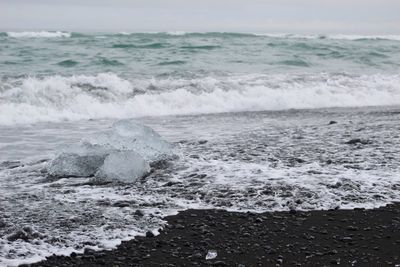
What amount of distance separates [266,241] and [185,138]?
15.1 feet

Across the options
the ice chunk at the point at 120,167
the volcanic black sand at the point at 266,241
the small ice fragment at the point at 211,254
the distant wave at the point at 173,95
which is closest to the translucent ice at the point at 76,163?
the ice chunk at the point at 120,167

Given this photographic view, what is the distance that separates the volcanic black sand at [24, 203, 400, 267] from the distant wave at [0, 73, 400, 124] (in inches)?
277

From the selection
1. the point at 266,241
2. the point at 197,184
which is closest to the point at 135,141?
the point at 197,184

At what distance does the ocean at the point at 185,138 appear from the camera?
503cm

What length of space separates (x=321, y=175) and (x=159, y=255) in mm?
2859

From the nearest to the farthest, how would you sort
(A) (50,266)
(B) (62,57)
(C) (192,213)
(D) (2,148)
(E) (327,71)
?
(A) (50,266)
(C) (192,213)
(D) (2,148)
(E) (327,71)
(B) (62,57)

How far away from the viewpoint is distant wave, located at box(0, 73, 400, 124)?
460 inches

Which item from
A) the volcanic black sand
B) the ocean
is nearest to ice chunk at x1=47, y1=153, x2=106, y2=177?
the ocean

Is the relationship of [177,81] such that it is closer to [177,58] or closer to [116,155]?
[177,58]

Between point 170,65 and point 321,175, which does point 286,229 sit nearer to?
point 321,175

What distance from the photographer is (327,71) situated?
18281mm

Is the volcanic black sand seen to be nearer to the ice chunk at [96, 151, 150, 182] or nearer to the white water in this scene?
the white water

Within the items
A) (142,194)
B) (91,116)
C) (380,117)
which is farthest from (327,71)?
(142,194)

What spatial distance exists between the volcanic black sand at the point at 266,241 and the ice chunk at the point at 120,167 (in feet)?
4.12
